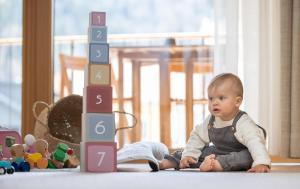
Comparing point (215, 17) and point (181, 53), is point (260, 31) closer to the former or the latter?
point (215, 17)

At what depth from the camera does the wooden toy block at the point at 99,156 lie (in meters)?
1.83

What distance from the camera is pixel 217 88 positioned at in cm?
205

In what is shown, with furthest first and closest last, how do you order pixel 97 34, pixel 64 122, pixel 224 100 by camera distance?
1. pixel 64 122
2. pixel 224 100
3. pixel 97 34

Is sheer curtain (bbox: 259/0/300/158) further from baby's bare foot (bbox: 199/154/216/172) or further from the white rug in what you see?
the white rug

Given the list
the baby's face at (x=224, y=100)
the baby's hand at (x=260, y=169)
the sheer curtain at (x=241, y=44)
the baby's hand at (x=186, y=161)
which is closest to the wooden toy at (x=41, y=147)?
the baby's hand at (x=186, y=161)

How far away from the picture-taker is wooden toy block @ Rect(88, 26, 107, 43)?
1903 millimetres

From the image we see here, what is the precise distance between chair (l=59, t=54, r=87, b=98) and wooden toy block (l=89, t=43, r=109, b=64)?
143cm

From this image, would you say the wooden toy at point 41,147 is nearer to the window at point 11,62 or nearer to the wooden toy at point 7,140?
the wooden toy at point 7,140

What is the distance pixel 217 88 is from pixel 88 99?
0.43 metres

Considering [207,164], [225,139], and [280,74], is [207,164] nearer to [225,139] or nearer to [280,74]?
A: [225,139]

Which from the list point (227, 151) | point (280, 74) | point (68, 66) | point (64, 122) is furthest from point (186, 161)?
point (68, 66)

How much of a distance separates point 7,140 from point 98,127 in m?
0.47

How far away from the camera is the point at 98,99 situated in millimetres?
1868

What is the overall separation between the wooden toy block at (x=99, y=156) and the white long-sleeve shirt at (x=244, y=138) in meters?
0.36
